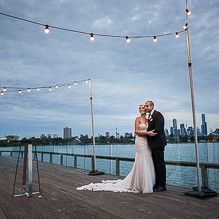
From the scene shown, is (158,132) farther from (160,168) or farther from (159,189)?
(159,189)

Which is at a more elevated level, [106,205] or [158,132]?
[158,132]

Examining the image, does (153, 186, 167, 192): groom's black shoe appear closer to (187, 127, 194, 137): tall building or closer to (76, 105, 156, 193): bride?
(76, 105, 156, 193): bride

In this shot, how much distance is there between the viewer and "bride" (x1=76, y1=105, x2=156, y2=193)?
3.83 m

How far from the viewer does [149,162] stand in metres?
3.99

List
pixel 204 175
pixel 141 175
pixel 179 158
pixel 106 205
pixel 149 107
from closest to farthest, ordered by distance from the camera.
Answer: pixel 106 205 < pixel 204 175 < pixel 141 175 < pixel 149 107 < pixel 179 158

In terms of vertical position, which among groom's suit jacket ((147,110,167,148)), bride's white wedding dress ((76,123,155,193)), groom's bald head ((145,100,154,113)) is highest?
groom's bald head ((145,100,154,113))

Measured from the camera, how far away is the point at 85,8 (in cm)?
731

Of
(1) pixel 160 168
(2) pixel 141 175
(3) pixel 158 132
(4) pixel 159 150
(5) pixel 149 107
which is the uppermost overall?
(5) pixel 149 107

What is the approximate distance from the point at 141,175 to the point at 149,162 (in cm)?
27

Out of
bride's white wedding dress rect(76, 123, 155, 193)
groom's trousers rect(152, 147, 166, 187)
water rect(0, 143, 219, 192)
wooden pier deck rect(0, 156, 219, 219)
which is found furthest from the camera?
groom's trousers rect(152, 147, 166, 187)

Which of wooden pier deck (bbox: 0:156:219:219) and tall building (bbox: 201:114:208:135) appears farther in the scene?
tall building (bbox: 201:114:208:135)

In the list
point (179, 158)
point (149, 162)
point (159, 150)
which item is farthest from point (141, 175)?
point (179, 158)

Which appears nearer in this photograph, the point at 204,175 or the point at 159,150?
the point at 204,175

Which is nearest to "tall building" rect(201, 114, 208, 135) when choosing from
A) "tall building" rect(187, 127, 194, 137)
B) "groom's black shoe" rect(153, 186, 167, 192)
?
"tall building" rect(187, 127, 194, 137)
